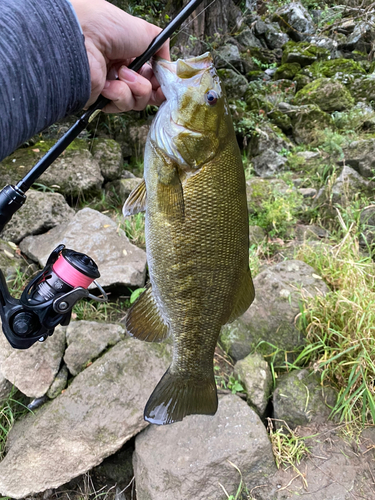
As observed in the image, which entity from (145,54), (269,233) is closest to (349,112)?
(269,233)

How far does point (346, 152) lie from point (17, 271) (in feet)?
16.5

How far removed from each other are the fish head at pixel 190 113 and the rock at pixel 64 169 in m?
2.99

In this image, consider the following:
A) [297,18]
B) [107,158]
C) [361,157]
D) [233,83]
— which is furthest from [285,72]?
[107,158]

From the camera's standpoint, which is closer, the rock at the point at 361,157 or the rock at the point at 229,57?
the rock at the point at 361,157

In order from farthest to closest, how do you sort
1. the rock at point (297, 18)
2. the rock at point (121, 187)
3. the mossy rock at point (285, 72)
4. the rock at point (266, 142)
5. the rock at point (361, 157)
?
the rock at point (297, 18), the mossy rock at point (285, 72), the rock at point (266, 142), the rock at point (361, 157), the rock at point (121, 187)

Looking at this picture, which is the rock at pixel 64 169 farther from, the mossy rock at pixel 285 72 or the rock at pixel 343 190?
the mossy rock at pixel 285 72

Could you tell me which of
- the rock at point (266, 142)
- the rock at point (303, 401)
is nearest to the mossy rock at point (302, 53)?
the rock at point (266, 142)

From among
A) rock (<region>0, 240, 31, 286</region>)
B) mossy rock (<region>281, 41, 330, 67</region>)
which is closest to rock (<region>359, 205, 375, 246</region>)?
rock (<region>0, 240, 31, 286</region>)

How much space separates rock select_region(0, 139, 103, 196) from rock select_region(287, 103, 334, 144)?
465 cm

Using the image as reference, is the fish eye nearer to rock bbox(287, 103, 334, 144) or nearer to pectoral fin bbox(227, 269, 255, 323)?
pectoral fin bbox(227, 269, 255, 323)

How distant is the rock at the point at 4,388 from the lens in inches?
97.1

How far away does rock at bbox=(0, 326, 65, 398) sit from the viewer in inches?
96.0

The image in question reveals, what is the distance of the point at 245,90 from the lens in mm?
7398

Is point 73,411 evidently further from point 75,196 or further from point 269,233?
point 269,233
